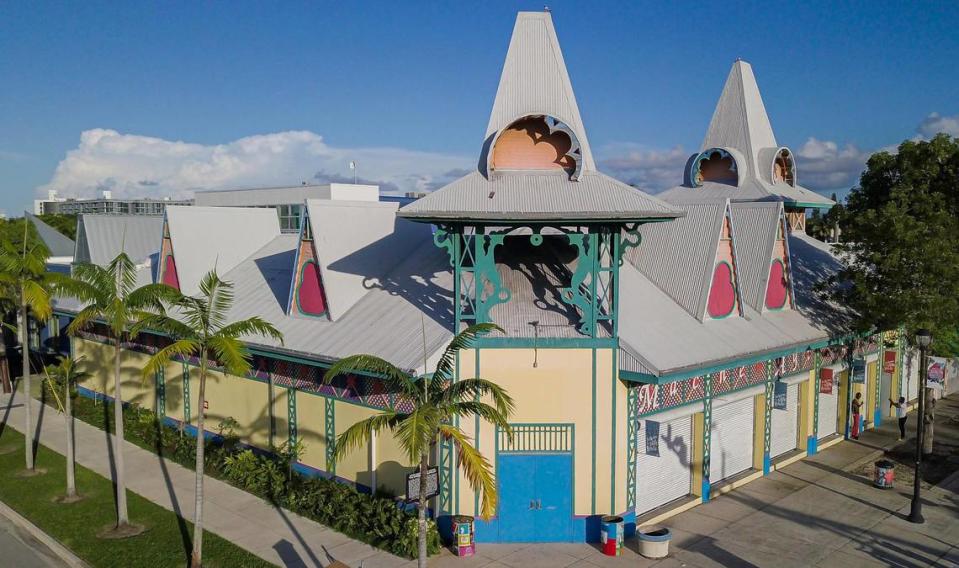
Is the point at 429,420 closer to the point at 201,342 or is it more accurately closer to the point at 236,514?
the point at 201,342

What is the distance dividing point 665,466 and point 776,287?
8.03 meters

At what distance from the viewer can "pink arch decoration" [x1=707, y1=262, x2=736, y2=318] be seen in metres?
20.2

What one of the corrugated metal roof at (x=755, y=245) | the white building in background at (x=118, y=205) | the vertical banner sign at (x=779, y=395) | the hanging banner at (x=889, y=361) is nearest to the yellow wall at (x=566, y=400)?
the vertical banner sign at (x=779, y=395)

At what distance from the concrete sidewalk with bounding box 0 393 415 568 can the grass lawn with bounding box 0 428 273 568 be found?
466 mm

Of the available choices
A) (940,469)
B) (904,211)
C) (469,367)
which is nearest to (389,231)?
(469,367)

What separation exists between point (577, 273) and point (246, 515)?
990 centimetres

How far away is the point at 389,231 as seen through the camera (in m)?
22.0

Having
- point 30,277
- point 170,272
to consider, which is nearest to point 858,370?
point 170,272

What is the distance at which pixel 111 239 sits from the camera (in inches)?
1233

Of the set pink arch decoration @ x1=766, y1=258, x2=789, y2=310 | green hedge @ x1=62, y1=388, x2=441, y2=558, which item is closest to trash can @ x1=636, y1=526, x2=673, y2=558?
green hedge @ x1=62, y1=388, x2=441, y2=558

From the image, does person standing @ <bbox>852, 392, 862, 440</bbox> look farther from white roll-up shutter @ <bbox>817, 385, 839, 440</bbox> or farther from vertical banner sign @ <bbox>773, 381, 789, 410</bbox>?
vertical banner sign @ <bbox>773, 381, 789, 410</bbox>

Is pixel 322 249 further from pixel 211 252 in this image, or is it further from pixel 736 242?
pixel 736 242

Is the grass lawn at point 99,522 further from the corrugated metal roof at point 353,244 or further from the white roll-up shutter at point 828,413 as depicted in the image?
the white roll-up shutter at point 828,413

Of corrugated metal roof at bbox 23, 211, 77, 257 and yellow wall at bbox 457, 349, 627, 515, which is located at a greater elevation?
corrugated metal roof at bbox 23, 211, 77, 257
